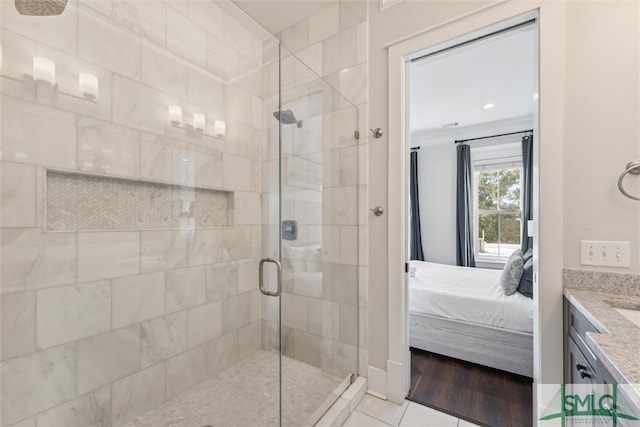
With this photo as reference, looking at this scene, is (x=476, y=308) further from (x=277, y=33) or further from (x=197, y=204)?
(x=277, y=33)

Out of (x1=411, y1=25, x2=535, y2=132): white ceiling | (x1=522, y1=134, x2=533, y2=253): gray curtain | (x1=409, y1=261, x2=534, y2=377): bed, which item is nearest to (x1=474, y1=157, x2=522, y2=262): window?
(x1=522, y1=134, x2=533, y2=253): gray curtain

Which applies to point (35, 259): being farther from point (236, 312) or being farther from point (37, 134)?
point (236, 312)

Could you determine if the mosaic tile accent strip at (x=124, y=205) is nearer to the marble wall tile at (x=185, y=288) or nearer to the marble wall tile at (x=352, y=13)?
the marble wall tile at (x=185, y=288)

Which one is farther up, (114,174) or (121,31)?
(121,31)

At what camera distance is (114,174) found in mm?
1521

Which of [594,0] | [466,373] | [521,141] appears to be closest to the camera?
[594,0]

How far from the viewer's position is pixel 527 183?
4078 mm

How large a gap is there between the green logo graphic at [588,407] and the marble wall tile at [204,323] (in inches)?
78.0

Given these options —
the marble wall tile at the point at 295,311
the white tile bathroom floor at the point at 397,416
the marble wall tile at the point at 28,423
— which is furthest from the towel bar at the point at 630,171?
the marble wall tile at the point at 28,423

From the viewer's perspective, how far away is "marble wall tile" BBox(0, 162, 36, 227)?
1.18m

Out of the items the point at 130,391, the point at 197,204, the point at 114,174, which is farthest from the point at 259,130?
the point at 130,391

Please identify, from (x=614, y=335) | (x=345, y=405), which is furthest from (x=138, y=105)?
(x=614, y=335)

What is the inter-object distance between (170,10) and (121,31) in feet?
1.39

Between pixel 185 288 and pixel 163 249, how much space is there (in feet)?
1.02
